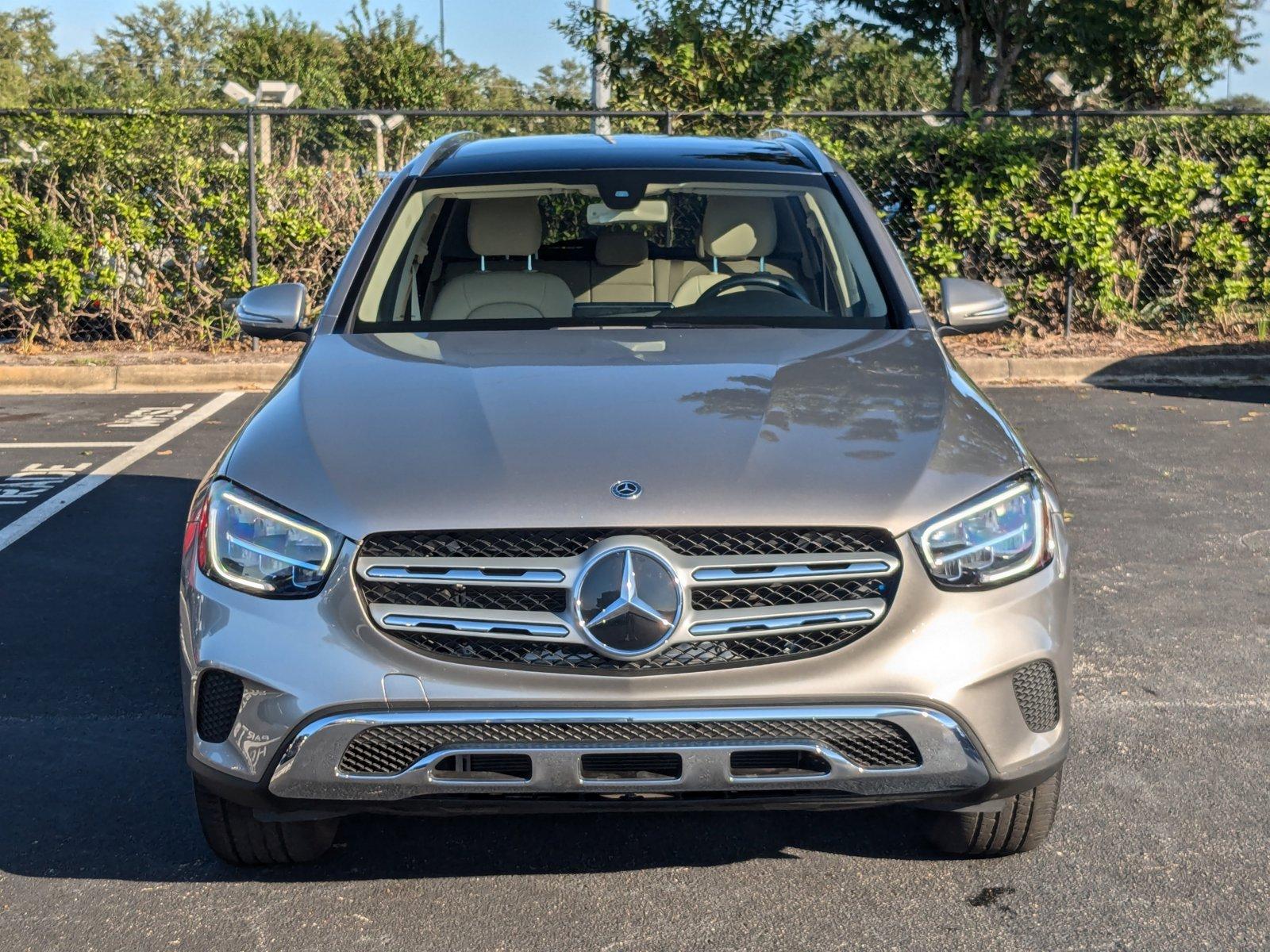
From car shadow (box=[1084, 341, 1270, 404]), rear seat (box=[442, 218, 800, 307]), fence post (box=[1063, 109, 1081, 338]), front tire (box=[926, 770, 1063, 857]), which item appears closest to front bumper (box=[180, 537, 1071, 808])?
front tire (box=[926, 770, 1063, 857])

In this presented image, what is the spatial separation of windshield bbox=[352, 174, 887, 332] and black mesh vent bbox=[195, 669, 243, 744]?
144 cm

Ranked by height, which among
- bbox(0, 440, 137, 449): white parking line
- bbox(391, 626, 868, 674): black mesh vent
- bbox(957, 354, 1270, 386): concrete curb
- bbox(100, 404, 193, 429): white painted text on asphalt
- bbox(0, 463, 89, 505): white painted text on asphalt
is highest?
bbox(391, 626, 868, 674): black mesh vent

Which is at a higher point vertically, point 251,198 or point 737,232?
point 737,232

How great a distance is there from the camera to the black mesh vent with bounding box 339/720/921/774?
2816mm

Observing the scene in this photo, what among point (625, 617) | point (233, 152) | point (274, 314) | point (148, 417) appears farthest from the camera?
point (233, 152)

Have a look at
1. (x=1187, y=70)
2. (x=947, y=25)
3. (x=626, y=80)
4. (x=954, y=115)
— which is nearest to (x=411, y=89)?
(x=947, y=25)

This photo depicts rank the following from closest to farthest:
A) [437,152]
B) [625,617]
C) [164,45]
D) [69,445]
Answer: [625,617]
[437,152]
[69,445]
[164,45]

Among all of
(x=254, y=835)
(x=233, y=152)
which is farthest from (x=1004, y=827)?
(x=233, y=152)

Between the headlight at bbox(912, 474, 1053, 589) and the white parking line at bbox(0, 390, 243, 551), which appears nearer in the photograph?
the headlight at bbox(912, 474, 1053, 589)

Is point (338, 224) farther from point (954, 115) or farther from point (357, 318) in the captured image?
point (357, 318)

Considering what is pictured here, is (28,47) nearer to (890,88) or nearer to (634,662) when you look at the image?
(890,88)

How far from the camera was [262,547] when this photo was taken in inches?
117

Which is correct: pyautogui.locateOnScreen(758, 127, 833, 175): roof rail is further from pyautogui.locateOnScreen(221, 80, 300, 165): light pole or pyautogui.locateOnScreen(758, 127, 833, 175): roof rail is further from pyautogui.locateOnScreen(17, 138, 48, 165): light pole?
pyautogui.locateOnScreen(17, 138, 48, 165): light pole

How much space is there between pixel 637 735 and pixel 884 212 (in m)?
10.8
